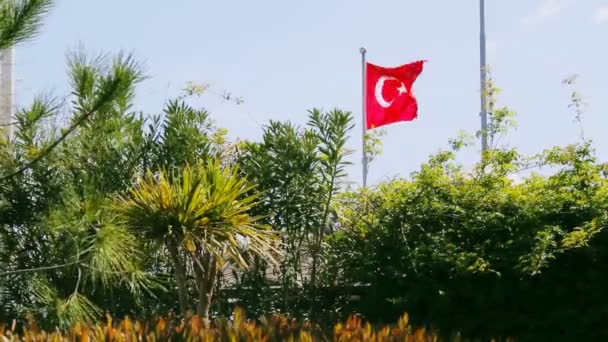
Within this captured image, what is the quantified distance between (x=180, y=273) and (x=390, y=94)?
9.38 meters

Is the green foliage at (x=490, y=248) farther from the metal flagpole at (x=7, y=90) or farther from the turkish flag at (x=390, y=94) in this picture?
the turkish flag at (x=390, y=94)

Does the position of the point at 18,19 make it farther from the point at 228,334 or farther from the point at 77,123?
the point at 228,334

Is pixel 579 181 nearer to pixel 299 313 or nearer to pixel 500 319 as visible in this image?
pixel 500 319

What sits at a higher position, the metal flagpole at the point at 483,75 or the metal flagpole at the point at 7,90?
the metal flagpole at the point at 483,75

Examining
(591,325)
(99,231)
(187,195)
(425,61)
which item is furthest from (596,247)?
(425,61)

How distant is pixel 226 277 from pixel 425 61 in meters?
9.10

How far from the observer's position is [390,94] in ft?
54.5

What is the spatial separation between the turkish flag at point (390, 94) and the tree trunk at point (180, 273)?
8641 mm

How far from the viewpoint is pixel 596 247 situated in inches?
298

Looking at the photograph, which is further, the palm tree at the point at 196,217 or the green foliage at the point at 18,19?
the palm tree at the point at 196,217

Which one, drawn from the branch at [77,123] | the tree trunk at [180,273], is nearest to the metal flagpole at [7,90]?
the branch at [77,123]

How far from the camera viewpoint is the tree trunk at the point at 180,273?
744 centimetres

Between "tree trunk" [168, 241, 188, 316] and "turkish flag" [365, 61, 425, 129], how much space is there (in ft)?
28.4

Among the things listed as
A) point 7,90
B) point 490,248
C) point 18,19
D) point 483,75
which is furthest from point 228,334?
point 483,75
